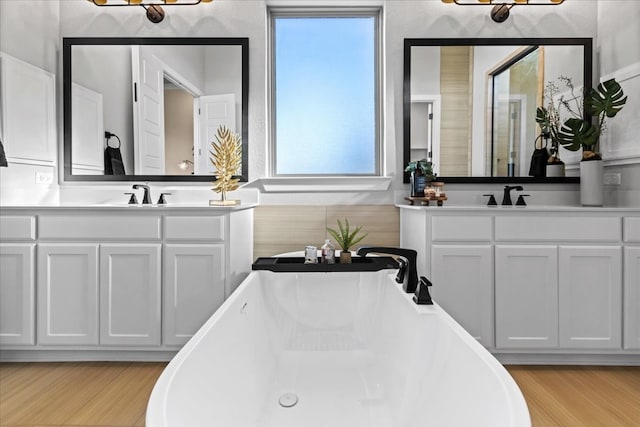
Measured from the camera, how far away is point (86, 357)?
2119mm

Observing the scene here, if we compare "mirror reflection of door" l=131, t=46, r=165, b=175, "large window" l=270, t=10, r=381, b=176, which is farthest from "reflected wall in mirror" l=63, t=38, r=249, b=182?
"large window" l=270, t=10, r=381, b=176

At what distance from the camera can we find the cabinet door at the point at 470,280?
2.08 meters

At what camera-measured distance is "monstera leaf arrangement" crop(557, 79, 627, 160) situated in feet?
7.38

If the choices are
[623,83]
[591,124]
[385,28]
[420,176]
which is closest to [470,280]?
[420,176]

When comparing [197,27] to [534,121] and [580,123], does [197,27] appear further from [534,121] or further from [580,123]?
[580,123]

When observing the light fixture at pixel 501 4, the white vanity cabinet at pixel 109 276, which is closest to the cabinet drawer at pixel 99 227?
the white vanity cabinet at pixel 109 276

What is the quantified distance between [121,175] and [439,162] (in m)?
2.23

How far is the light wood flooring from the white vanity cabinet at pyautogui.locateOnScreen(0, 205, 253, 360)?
13cm

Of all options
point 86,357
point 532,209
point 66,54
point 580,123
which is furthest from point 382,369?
point 66,54

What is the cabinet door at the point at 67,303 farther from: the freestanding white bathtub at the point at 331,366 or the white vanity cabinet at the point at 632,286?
the white vanity cabinet at the point at 632,286

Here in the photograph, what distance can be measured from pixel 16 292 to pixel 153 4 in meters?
1.96

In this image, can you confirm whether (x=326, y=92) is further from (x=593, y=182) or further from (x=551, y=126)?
(x=593, y=182)

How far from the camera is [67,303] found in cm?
206

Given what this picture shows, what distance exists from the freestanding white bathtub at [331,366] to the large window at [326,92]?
39.3 inches
